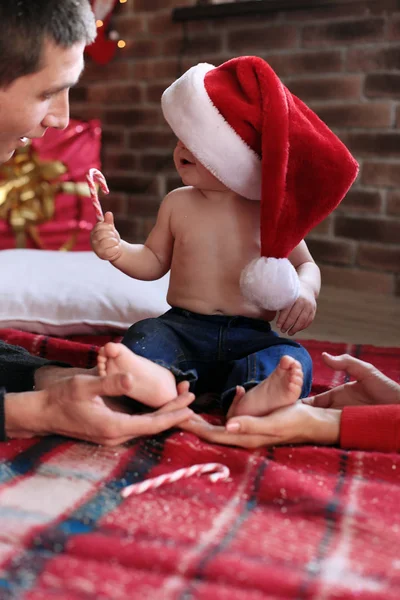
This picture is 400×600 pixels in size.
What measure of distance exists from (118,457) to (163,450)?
0.19 feet

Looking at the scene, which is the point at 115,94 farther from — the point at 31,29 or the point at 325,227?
the point at 31,29

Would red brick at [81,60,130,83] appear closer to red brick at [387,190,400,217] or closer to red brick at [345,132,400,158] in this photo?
red brick at [345,132,400,158]

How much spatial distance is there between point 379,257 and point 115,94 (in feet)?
4.05

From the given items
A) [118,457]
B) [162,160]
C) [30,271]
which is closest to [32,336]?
[30,271]

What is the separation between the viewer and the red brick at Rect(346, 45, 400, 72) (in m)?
1.99

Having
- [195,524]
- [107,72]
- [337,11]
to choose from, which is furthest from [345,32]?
[195,524]

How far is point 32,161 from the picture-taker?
211cm

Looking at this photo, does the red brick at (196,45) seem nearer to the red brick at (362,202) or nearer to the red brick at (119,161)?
the red brick at (119,161)

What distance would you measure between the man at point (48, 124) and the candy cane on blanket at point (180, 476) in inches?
3.4

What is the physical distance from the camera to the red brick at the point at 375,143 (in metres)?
2.03

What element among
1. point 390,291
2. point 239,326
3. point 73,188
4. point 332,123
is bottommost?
point 390,291

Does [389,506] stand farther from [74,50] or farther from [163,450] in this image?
[74,50]

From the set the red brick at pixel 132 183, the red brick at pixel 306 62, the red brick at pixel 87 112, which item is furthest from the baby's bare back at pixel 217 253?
the red brick at pixel 87 112

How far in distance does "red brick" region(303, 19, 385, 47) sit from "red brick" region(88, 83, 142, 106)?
0.74 meters
